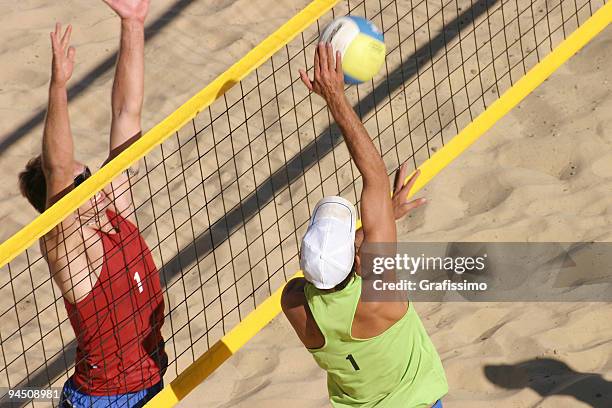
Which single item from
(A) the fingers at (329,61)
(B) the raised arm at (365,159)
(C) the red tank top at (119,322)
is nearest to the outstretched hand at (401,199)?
(B) the raised arm at (365,159)

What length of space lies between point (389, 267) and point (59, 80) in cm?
142

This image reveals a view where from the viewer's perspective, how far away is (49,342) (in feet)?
20.6

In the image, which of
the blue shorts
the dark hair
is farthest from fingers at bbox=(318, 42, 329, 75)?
Answer: the blue shorts

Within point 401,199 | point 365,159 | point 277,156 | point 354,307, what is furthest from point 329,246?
point 277,156

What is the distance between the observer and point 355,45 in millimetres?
4684

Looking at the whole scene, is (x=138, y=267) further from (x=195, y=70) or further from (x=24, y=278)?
(x=195, y=70)

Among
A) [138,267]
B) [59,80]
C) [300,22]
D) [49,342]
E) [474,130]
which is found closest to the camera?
[59,80]

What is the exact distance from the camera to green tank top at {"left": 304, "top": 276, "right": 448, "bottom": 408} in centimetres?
392

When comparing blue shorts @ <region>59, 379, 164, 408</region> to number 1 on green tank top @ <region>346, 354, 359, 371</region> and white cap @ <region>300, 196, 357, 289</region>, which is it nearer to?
number 1 on green tank top @ <region>346, 354, 359, 371</region>

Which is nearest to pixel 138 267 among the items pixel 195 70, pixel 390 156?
pixel 390 156

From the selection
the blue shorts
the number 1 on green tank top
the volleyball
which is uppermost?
the volleyball

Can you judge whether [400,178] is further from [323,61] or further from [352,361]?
[352,361]

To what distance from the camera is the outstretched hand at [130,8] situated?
4777mm

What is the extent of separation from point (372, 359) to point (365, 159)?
0.69m
